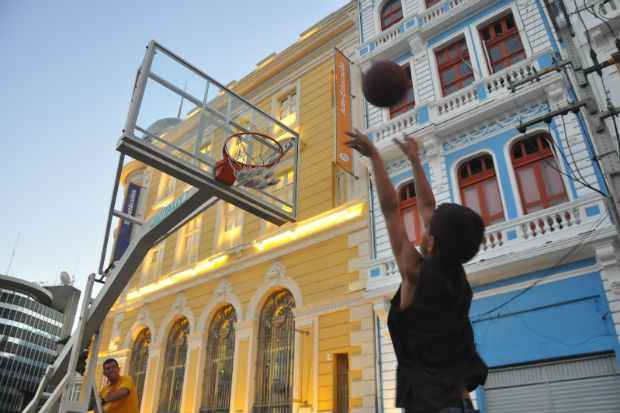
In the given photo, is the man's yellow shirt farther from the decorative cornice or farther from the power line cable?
the power line cable

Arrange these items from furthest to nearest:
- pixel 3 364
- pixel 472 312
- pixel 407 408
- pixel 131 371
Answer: pixel 3 364 → pixel 131 371 → pixel 472 312 → pixel 407 408

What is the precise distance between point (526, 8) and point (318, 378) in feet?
36.2

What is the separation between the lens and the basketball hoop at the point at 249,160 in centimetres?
804

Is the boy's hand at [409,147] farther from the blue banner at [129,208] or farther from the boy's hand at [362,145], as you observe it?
the blue banner at [129,208]

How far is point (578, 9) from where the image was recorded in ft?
36.4

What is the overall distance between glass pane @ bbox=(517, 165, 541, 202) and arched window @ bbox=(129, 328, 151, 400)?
14638 mm

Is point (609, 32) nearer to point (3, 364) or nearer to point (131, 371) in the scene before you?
point (131, 371)

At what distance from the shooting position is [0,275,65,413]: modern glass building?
156 feet

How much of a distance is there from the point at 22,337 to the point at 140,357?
40601 millimetres

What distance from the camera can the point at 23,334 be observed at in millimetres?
50125

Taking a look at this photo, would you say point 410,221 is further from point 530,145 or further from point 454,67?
point 454,67

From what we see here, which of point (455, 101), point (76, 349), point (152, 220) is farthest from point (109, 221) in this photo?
point (455, 101)

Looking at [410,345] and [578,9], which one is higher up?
[578,9]

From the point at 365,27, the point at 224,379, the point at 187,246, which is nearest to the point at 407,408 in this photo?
the point at 224,379
